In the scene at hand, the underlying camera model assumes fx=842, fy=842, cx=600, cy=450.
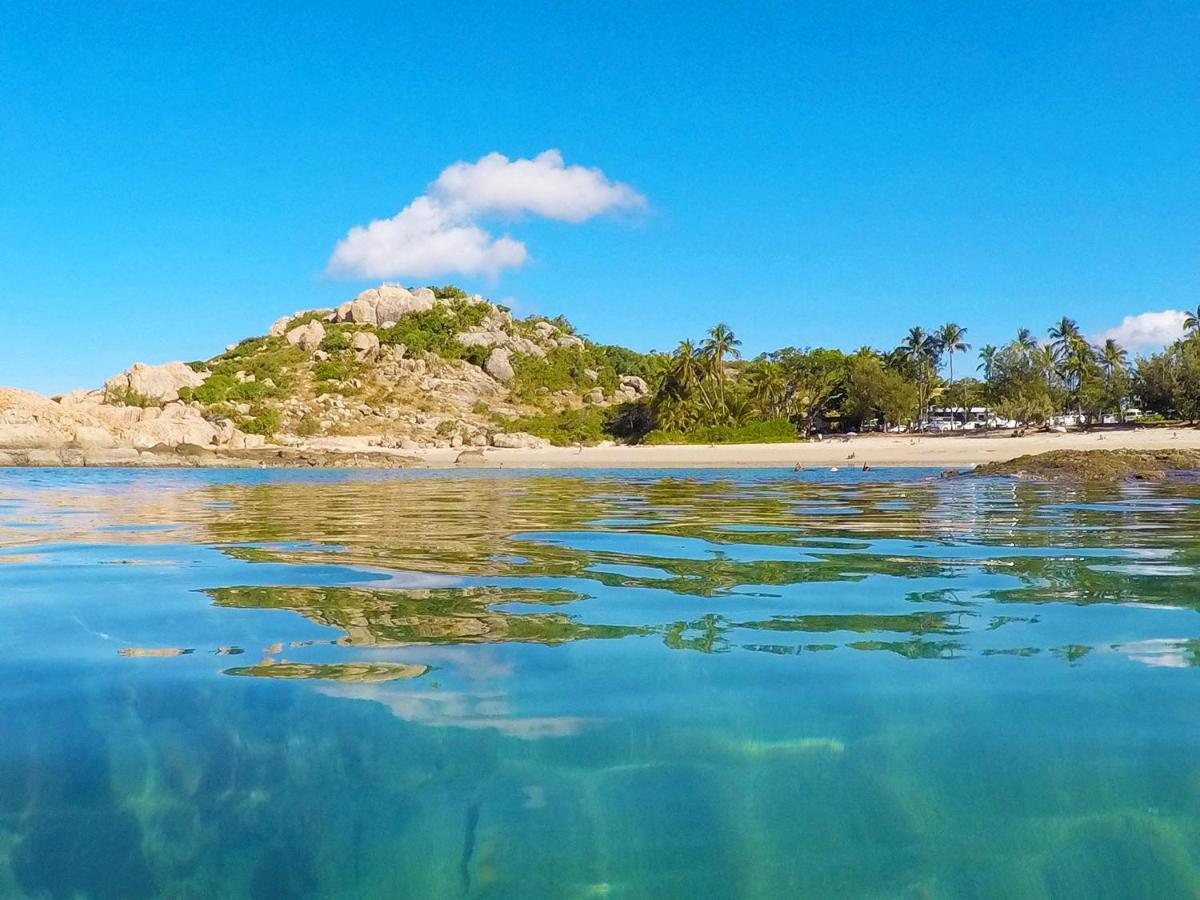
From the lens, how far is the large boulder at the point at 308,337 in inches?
3834

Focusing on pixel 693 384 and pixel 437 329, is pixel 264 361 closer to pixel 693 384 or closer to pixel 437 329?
pixel 437 329

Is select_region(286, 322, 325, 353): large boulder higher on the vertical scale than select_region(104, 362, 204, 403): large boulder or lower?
higher

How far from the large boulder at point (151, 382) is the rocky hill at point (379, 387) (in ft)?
0.45

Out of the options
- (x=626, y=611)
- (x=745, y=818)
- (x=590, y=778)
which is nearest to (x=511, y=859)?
(x=590, y=778)

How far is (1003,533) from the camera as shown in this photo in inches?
323

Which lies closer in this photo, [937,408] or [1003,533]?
[1003,533]

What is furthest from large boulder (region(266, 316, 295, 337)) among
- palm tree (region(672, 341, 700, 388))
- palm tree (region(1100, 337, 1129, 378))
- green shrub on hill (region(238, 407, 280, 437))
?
palm tree (region(1100, 337, 1129, 378))

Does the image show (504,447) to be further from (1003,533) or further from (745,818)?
(745,818)

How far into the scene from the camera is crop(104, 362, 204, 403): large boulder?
3150 inches

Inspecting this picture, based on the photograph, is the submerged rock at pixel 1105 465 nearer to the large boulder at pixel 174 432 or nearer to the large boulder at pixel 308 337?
the large boulder at pixel 174 432

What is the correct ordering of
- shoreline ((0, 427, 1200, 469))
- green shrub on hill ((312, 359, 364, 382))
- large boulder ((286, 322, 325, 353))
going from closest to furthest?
shoreline ((0, 427, 1200, 469)) < green shrub on hill ((312, 359, 364, 382)) < large boulder ((286, 322, 325, 353))

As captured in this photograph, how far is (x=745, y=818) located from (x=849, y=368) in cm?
8381

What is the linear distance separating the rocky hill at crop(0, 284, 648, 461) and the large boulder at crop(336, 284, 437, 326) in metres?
0.15

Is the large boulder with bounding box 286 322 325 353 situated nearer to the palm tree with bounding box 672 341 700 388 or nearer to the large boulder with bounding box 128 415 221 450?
the large boulder with bounding box 128 415 221 450
